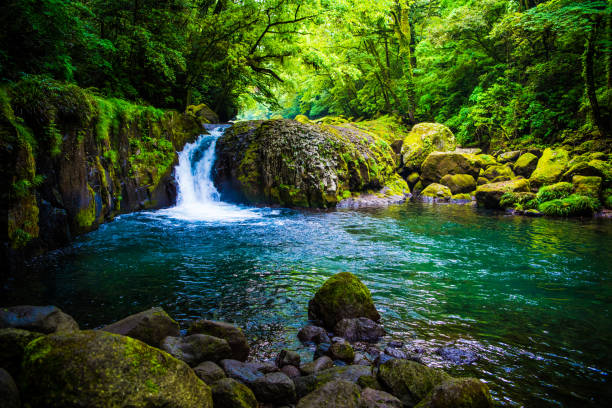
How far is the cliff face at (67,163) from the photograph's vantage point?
5293mm

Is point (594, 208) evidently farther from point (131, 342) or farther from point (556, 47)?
point (131, 342)

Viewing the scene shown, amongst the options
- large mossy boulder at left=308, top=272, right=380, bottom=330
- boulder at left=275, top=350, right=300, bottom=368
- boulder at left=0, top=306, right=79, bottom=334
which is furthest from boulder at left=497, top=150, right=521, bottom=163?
boulder at left=0, top=306, right=79, bottom=334

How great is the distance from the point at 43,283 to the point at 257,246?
4103 millimetres

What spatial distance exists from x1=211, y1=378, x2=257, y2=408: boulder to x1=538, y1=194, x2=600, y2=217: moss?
13542 millimetres

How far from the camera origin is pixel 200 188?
14.0m

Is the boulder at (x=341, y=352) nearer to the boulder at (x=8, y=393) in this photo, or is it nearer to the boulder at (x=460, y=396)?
the boulder at (x=460, y=396)

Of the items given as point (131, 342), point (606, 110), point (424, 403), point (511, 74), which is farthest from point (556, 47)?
point (131, 342)

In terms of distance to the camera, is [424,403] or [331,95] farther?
[331,95]

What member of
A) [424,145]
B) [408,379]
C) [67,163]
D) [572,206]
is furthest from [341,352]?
[424,145]

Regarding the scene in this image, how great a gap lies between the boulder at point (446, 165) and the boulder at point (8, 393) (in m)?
19.2

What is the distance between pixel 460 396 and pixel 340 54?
26.1 meters

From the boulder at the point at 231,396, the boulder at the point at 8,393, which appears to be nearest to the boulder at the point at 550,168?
the boulder at the point at 231,396

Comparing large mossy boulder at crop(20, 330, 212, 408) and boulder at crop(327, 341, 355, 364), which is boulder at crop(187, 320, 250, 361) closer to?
boulder at crop(327, 341, 355, 364)

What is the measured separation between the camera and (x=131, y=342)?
6.52ft
